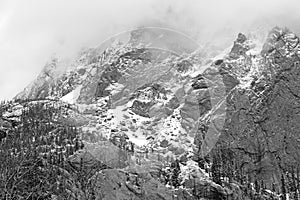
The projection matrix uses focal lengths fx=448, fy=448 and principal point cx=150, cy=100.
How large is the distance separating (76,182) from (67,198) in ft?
66.6

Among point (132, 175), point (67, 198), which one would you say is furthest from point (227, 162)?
point (67, 198)

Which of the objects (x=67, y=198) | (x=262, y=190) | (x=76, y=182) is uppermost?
(x=262, y=190)

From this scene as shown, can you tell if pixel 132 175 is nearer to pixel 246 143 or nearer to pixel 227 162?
pixel 227 162

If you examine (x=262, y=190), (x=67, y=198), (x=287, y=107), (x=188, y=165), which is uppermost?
(x=287, y=107)

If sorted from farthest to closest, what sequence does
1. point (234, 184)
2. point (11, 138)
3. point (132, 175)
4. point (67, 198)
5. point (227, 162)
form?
point (227, 162)
point (11, 138)
point (234, 184)
point (132, 175)
point (67, 198)

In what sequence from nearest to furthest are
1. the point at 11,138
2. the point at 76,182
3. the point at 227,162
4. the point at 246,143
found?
the point at 76,182 → the point at 11,138 → the point at 227,162 → the point at 246,143

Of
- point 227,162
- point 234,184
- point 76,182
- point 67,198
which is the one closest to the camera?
point 67,198

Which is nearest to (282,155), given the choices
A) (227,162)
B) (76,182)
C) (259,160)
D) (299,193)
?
(259,160)

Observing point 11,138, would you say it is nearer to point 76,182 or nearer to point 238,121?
point 76,182

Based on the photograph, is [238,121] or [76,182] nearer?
[76,182]

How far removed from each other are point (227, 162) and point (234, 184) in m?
33.3

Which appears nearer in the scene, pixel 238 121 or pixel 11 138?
pixel 11 138

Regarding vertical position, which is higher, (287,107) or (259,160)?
(287,107)

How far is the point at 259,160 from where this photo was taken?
18888cm
